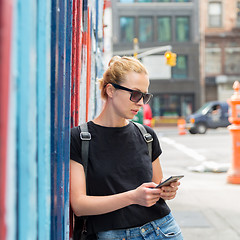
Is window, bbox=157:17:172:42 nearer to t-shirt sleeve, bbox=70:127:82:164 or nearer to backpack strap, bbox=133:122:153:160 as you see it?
backpack strap, bbox=133:122:153:160

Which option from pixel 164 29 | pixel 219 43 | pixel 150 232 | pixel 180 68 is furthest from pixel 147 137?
pixel 219 43

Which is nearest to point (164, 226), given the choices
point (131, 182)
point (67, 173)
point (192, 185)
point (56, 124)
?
point (131, 182)

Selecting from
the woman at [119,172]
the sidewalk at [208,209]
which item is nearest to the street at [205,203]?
the sidewalk at [208,209]

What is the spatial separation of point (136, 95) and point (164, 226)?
0.71m

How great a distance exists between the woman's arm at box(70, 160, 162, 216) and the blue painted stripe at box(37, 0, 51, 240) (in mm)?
449

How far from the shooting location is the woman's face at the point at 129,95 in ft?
7.39

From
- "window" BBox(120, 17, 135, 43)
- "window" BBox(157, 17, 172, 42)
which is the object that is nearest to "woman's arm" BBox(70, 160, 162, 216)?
"window" BBox(120, 17, 135, 43)

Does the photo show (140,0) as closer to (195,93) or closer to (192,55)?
(192,55)

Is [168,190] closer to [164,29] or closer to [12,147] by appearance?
[12,147]

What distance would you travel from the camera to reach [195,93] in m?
38.0

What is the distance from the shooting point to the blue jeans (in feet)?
7.04

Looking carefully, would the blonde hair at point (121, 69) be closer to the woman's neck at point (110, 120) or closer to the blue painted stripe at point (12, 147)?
the woman's neck at point (110, 120)

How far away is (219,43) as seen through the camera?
38375 millimetres

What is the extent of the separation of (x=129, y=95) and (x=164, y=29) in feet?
123
